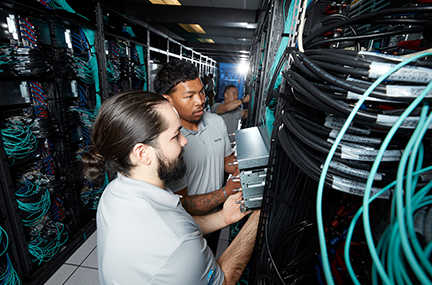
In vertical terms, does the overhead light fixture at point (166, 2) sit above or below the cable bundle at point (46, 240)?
above

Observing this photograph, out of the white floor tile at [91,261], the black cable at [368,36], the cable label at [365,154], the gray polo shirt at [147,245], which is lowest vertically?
the white floor tile at [91,261]

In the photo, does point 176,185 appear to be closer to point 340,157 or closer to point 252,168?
point 252,168

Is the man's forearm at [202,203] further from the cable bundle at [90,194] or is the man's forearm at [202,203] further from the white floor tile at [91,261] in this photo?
the cable bundle at [90,194]

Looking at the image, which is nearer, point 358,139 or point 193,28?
point 358,139

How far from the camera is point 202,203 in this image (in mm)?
1434

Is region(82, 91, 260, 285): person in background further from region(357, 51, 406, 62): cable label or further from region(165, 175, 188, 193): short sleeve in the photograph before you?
region(357, 51, 406, 62): cable label

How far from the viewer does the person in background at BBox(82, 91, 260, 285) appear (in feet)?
2.37

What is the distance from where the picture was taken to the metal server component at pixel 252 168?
30.0 inches

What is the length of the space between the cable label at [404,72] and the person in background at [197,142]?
1182mm

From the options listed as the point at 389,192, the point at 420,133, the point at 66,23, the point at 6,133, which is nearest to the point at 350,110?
the point at 420,133

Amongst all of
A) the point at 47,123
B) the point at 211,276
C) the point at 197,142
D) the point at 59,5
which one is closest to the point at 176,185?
the point at 197,142

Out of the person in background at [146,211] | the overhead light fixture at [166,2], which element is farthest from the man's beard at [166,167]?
the overhead light fixture at [166,2]

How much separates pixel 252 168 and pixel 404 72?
55 centimetres

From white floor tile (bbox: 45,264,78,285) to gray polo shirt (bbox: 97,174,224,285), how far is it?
1822mm
